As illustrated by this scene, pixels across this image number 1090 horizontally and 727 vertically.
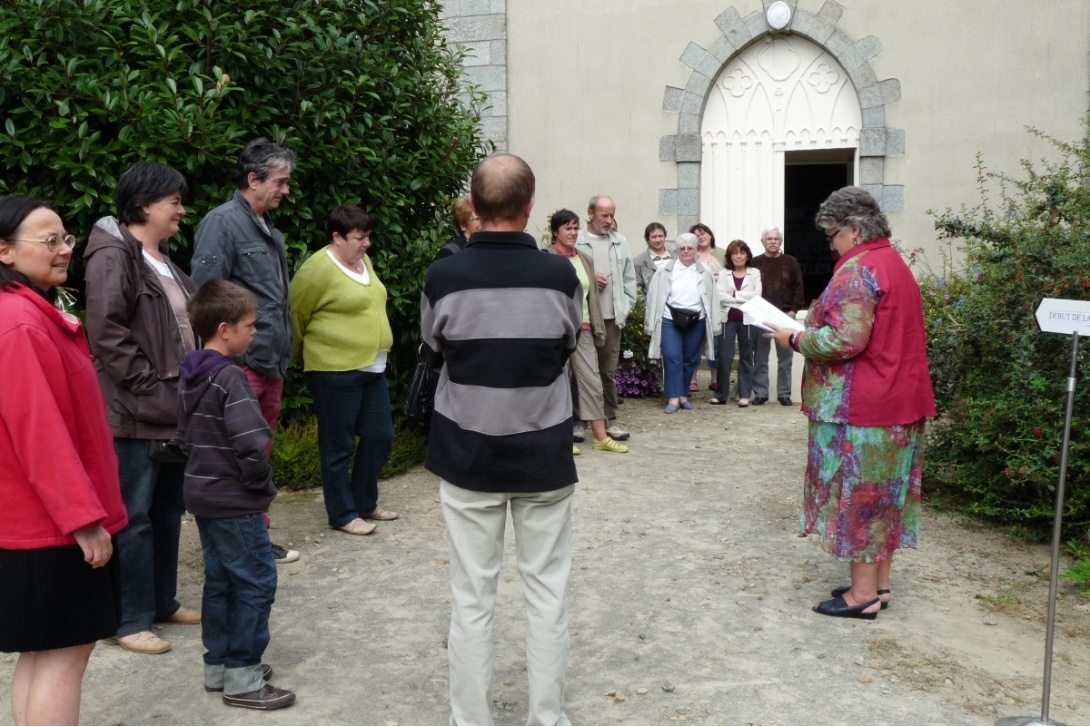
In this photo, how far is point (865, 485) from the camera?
14.6ft

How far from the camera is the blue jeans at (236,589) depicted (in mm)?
3652

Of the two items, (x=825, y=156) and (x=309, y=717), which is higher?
(x=825, y=156)

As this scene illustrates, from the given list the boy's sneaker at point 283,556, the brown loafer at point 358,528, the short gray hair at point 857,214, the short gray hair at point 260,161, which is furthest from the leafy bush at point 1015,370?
the short gray hair at point 260,161

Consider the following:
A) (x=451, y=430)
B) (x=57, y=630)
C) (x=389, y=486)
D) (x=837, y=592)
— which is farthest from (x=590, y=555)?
(x=57, y=630)

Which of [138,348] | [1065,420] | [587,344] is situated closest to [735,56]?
[587,344]

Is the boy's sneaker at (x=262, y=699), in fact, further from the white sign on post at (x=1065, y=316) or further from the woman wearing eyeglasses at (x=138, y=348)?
the white sign on post at (x=1065, y=316)

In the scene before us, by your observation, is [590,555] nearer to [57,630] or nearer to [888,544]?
[888,544]

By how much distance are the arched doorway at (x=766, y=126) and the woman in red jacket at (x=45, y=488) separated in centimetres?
996

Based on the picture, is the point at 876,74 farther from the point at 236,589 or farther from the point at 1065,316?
the point at 236,589

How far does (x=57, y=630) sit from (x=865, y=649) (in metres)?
3.02

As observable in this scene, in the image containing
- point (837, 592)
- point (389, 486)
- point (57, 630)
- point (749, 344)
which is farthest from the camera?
point (749, 344)

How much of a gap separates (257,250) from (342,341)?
76 cm

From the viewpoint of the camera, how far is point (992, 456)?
596 centimetres

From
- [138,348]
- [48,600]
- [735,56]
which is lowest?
[48,600]
